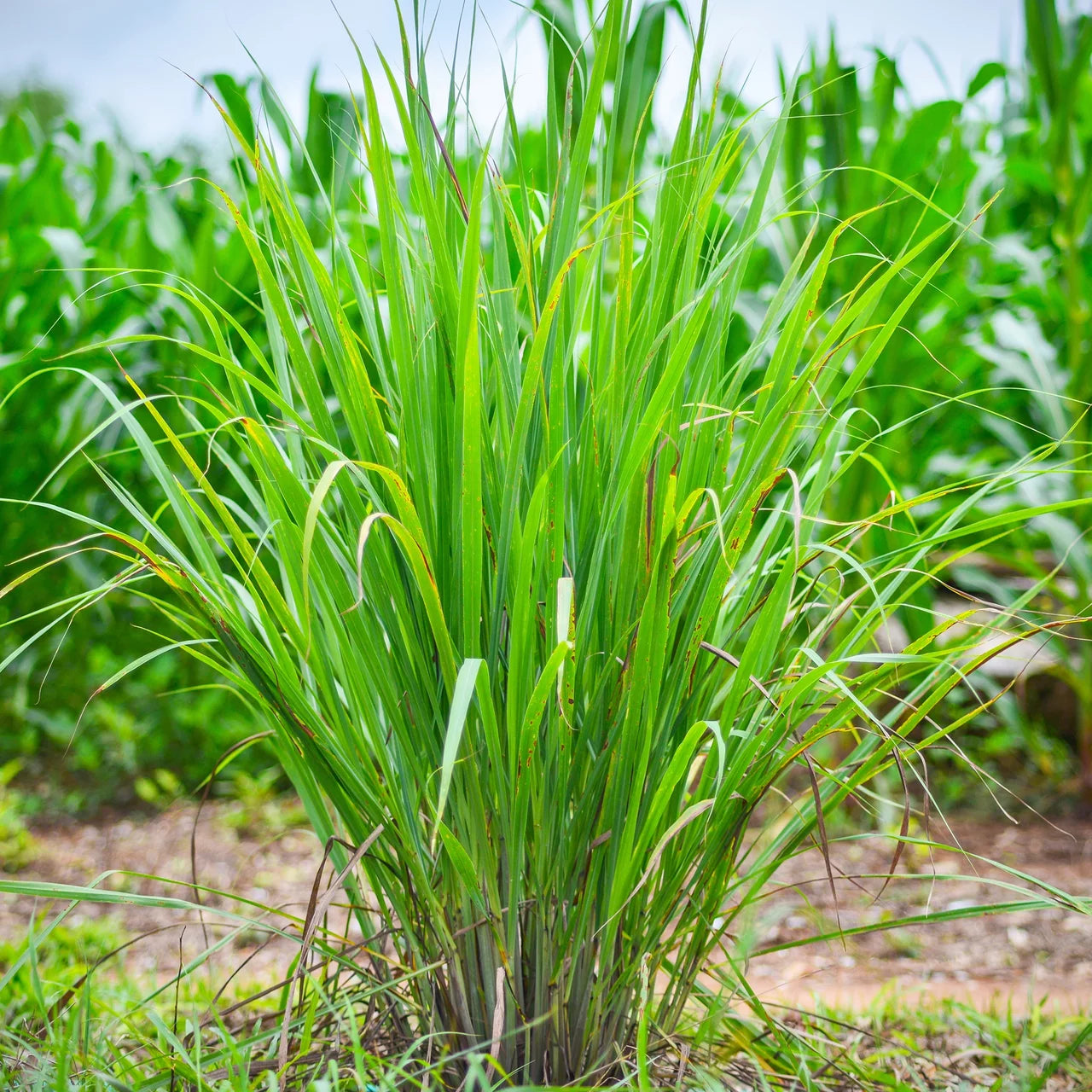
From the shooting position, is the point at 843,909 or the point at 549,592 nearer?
the point at 549,592

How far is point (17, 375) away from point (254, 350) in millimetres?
1601

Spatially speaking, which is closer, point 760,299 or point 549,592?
point 549,592

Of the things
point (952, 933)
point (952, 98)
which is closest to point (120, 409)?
point (952, 933)

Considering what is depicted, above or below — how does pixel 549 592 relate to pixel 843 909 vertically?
above

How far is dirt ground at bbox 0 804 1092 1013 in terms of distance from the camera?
124 cm

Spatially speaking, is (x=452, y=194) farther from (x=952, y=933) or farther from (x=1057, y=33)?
(x=1057, y=33)

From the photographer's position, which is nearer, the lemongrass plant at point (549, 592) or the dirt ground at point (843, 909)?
the lemongrass plant at point (549, 592)

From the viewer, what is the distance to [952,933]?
1.42m

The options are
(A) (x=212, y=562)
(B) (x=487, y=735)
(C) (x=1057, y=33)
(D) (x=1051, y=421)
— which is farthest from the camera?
(C) (x=1057, y=33)

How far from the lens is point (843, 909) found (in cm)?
149

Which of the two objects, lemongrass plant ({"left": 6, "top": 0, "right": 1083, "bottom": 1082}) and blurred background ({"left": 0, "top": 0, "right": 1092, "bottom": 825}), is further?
blurred background ({"left": 0, "top": 0, "right": 1092, "bottom": 825})

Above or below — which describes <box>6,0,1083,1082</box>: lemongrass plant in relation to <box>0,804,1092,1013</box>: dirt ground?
above

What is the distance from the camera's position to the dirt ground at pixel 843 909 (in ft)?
4.06

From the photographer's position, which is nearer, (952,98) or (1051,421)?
(1051,421)
